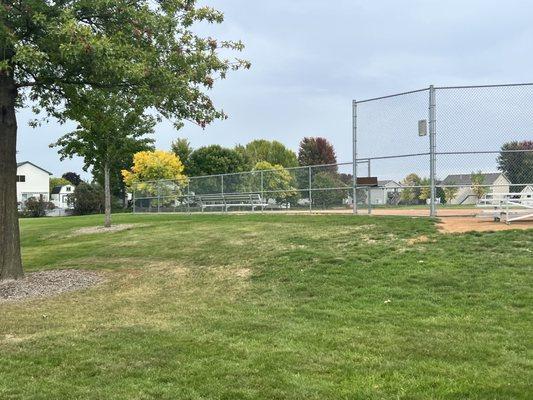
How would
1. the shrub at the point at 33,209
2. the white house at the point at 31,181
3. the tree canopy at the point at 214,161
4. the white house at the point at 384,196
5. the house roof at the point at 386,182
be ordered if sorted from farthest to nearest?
the white house at the point at 31,181 → the tree canopy at the point at 214,161 → the shrub at the point at 33,209 → the white house at the point at 384,196 → the house roof at the point at 386,182

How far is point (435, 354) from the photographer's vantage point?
4996 millimetres

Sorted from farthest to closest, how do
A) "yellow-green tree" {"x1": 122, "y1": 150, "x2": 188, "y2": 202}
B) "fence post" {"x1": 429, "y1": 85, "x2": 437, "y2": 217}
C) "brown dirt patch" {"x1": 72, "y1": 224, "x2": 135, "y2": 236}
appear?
"yellow-green tree" {"x1": 122, "y1": 150, "x2": 188, "y2": 202}, "brown dirt patch" {"x1": 72, "y1": 224, "x2": 135, "y2": 236}, "fence post" {"x1": 429, "y1": 85, "x2": 437, "y2": 217}

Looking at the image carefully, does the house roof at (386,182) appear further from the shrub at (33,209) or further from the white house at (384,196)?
the shrub at (33,209)

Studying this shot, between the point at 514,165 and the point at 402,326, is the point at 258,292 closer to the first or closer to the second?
the point at 402,326

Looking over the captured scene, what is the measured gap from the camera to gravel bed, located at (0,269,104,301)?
9.16m

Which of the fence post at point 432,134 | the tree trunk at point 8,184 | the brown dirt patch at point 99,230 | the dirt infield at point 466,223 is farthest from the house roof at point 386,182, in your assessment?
the tree trunk at point 8,184

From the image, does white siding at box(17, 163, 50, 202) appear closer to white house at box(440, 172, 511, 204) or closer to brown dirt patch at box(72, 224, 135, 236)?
brown dirt patch at box(72, 224, 135, 236)

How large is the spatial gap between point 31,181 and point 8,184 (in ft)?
250

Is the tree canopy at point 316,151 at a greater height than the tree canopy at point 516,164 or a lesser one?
greater

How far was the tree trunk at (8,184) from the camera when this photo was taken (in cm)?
984

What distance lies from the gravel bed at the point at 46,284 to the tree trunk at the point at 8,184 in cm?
35

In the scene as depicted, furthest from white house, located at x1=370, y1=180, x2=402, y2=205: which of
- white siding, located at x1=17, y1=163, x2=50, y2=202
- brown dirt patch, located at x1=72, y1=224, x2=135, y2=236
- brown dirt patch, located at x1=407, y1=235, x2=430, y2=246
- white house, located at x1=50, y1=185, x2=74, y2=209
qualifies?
white house, located at x1=50, y1=185, x2=74, y2=209

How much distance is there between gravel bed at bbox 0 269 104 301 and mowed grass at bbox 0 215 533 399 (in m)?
0.46

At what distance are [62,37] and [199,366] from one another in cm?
590
